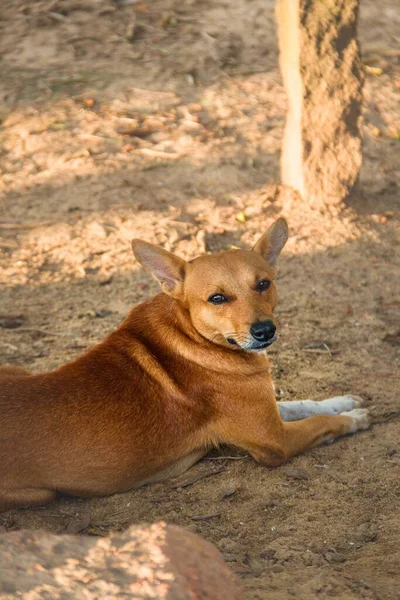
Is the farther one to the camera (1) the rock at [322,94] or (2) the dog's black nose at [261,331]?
(1) the rock at [322,94]

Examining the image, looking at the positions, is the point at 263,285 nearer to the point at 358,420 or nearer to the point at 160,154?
the point at 358,420

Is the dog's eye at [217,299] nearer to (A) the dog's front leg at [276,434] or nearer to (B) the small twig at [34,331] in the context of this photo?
(A) the dog's front leg at [276,434]

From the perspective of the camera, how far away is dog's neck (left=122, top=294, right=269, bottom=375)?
5695 millimetres

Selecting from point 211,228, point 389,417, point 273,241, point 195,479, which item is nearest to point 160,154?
point 211,228

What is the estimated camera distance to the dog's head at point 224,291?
5.52 meters

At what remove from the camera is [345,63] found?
8.57 meters

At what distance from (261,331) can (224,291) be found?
15.2 inches

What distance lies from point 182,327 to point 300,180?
12.1 feet

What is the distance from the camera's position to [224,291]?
18.5ft

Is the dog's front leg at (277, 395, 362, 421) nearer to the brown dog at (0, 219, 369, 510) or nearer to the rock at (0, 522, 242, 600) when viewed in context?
the brown dog at (0, 219, 369, 510)

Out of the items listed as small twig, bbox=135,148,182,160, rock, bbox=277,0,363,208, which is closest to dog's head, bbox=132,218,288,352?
rock, bbox=277,0,363,208

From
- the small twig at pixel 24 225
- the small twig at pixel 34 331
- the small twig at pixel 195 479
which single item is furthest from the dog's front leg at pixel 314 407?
the small twig at pixel 24 225

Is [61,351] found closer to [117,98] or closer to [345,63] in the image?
[345,63]

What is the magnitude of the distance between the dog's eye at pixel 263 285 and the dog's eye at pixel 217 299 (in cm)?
25
